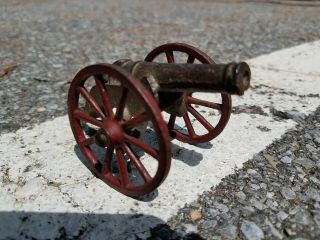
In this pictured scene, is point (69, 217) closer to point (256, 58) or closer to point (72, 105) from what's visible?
point (72, 105)

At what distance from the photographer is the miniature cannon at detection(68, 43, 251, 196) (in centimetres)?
297

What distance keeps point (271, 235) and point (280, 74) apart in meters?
4.14

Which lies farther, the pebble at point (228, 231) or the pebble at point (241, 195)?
the pebble at point (241, 195)

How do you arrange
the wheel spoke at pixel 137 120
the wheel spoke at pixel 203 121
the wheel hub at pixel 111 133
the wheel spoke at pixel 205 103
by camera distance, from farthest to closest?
1. the wheel spoke at pixel 203 121
2. the wheel spoke at pixel 205 103
3. the wheel hub at pixel 111 133
4. the wheel spoke at pixel 137 120

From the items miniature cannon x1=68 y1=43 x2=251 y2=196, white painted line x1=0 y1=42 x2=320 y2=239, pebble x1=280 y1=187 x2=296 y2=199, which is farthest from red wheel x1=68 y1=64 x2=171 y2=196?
pebble x1=280 y1=187 x2=296 y2=199

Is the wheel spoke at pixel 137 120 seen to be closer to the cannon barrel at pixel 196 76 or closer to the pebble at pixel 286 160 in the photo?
the cannon barrel at pixel 196 76

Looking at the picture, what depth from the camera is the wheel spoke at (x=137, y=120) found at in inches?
119

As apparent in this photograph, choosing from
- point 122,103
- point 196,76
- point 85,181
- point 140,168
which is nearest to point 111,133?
point 122,103

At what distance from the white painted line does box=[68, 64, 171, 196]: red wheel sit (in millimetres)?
185

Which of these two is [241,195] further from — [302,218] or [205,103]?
[205,103]

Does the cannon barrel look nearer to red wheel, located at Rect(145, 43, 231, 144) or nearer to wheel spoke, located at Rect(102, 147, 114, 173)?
red wheel, located at Rect(145, 43, 231, 144)

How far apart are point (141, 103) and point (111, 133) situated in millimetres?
499

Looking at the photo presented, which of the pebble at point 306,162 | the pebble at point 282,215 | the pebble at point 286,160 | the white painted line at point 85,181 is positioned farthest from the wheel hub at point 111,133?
the pebble at point 306,162

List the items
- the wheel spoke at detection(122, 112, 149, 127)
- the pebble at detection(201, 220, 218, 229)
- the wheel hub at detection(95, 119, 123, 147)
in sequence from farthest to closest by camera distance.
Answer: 1. the wheel hub at detection(95, 119, 123, 147)
2. the pebble at detection(201, 220, 218, 229)
3. the wheel spoke at detection(122, 112, 149, 127)
